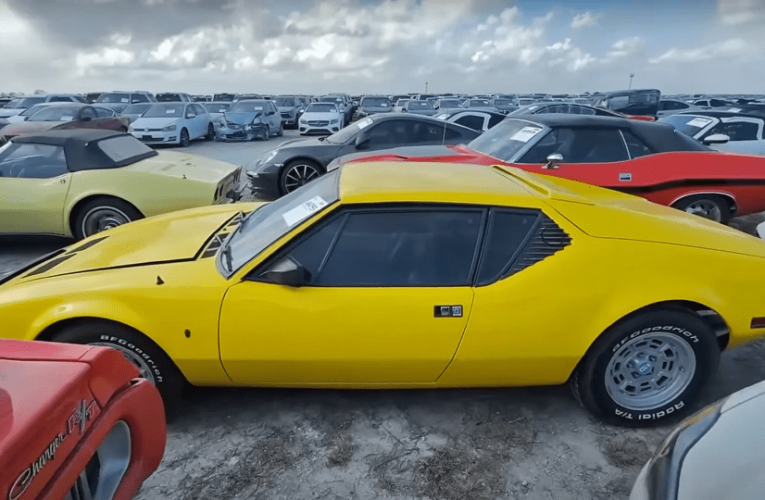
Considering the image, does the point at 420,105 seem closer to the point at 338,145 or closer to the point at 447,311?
the point at 338,145

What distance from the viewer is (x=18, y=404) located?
1.39 m

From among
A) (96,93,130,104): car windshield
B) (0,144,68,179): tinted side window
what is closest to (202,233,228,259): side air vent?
(0,144,68,179): tinted side window

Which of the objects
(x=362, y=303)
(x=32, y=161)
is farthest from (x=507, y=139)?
(x=32, y=161)

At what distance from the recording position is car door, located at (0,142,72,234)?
5.20 m

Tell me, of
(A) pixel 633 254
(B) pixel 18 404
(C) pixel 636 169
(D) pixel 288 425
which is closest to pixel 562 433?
(A) pixel 633 254

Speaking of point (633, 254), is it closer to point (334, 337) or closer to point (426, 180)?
point (426, 180)

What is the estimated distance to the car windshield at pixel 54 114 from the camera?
512 inches

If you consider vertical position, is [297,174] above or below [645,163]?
below

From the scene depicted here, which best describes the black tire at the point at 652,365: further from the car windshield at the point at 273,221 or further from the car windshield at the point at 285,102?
the car windshield at the point at 285,102

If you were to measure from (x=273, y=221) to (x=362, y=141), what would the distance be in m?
5.22

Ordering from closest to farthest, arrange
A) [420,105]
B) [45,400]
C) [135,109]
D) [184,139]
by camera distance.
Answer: [45,400]
[184,139]
[135,109]
[420,105]

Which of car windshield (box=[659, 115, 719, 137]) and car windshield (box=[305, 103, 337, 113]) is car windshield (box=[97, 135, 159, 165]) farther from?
car windshield (box=[305, 103, 337, 113])

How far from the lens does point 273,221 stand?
9.46ft

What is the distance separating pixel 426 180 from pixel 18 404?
2.10 m
